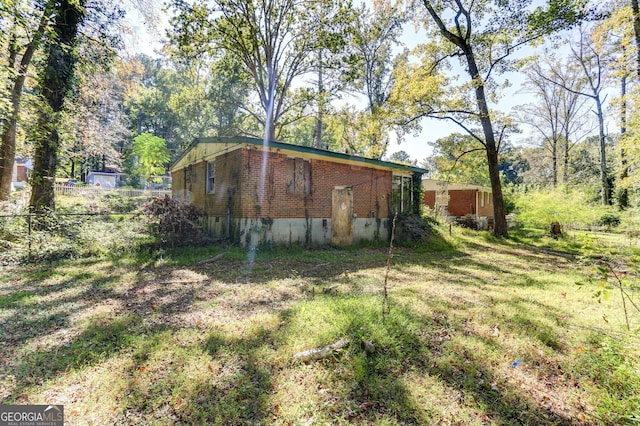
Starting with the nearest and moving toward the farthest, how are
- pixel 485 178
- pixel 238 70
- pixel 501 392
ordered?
pixel 501 392 < pixel 238 70 < pixel 485 178

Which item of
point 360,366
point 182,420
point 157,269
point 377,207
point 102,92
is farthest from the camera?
point 377,207

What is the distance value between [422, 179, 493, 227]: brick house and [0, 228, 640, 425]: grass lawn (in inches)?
648

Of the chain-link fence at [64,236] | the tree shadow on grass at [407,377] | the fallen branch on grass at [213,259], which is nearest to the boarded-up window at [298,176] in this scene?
the fallen branch on grass at [213,259]

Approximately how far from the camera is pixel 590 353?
3.38m

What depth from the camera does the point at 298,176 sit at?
34.4ft

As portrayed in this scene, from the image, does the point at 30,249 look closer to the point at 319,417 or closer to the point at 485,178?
the point at 319,417

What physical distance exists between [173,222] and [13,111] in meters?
4.82

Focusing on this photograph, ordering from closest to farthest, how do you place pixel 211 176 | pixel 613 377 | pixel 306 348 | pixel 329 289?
pixel 613 377 < pixel 306 348 < pixel 329 289 < pixel 211 176

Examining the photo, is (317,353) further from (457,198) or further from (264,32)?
(457,198)

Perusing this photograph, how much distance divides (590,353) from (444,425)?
2431 millimetres

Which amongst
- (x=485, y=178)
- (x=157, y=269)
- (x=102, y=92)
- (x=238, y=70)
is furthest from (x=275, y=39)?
(x=485, y=178)

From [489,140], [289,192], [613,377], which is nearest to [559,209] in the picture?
[489,140]

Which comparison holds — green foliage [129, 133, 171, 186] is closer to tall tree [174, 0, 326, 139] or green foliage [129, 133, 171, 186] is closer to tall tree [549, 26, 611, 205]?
tall tree [174, 0, 326, 139]

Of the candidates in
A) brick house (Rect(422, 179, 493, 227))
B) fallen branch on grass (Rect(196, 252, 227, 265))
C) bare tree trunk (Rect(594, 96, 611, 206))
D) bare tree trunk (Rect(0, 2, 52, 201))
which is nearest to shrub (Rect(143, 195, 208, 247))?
fallen branch on grass (Rect(196, 252, 227, 265))
